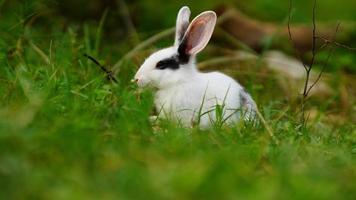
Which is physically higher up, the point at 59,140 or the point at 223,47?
the point at 223,47

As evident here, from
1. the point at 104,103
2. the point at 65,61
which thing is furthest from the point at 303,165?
the point at 65,61

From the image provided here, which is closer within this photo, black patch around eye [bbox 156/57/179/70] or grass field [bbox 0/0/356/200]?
grass field [bbox 0/0/356/200]

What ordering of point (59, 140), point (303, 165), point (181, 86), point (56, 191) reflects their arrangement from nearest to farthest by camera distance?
point (56, 191)
point (59, 140)
point (303, 165)
point (181, 86)

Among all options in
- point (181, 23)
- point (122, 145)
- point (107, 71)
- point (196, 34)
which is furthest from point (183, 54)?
point (122, 145)

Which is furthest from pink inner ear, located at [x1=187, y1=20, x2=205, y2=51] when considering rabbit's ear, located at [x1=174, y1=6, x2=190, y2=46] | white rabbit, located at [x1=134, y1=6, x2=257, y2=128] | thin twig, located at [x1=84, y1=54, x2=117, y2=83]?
thin twig, located at [x1=84, y1=54, x2=117, y2=83]

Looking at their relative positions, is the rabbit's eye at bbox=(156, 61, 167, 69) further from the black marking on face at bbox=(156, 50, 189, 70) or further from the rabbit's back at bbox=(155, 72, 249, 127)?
the rabbit's back at bbox=(155, 72, 249, 127)

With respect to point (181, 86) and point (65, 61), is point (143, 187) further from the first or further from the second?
point (65, 61)

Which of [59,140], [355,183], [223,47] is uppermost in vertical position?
[223,47]
